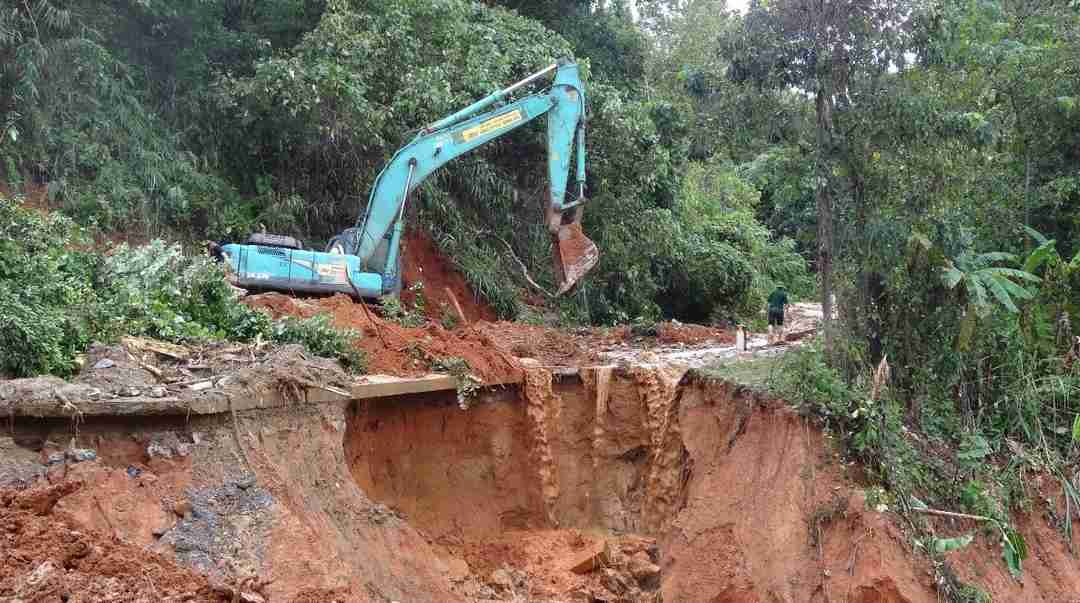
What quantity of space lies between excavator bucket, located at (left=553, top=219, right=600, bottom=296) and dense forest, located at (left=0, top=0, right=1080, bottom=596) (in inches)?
84.0

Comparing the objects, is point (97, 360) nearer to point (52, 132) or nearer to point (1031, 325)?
point (52, 132)

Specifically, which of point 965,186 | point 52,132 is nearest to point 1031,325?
point 965,186

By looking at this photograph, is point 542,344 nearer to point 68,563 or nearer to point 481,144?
point 481,144

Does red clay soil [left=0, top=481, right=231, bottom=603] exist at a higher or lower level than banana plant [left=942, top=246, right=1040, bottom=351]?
lower

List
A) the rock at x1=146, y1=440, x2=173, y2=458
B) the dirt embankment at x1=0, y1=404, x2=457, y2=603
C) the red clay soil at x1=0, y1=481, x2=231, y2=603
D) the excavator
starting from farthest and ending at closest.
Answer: the excavator, the rock at x1=146, y1=440, x2=173, y2=458, the dirt embankment at x1=0, y1=404, x2=457, y2=603, the red clay soil at x1=0, y1=481, x2=231, y2=603

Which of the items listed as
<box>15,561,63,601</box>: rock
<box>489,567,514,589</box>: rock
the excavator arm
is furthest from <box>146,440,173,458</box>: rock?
the excavator arm

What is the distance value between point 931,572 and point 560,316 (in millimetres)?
9037

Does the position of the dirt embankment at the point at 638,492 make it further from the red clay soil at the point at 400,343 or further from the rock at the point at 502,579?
the red clay soil at the point at 400,343

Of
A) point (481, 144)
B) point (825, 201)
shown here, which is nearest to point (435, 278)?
point (481, 144)

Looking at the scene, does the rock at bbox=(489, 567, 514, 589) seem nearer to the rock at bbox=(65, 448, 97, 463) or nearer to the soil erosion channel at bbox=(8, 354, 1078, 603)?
the soil erosion channel at bbox=(8, 354, 1078, 603)

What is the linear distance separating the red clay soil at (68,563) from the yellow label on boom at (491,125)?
811 centimetres

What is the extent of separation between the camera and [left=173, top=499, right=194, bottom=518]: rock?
7.07m

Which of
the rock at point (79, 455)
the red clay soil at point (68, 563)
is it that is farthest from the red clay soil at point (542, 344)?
the red clay soil at point (68, 563)

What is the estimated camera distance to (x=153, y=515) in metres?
6.95
